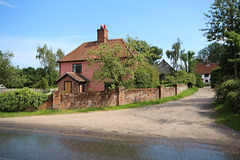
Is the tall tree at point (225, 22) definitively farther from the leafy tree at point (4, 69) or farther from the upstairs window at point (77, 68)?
the leafy tree at point (4, 69)

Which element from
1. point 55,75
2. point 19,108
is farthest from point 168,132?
point 55,75

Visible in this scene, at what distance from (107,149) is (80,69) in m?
21.7

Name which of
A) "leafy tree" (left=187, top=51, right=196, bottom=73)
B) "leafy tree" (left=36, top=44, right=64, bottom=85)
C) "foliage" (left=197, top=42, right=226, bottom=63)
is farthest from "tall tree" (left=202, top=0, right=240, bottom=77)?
"foliage" (left=197, top=42, right=226, bottom=63)

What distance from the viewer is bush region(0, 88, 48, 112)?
12.6m

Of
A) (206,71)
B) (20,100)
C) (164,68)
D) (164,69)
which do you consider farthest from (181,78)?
(206,71)

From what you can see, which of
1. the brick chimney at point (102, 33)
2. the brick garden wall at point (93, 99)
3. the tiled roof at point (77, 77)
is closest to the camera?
the brick garden wall at point (93, 99)

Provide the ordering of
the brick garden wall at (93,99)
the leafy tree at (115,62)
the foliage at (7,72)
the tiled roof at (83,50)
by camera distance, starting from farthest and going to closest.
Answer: the foliage at (7,72)
the tiled roof at (83,50)
the leafy tree at (115,62)
the brick garden wall at (93,99)

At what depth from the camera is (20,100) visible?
12586mm

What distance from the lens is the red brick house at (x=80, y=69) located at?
23.2 meters

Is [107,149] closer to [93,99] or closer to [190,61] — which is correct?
[93,99]

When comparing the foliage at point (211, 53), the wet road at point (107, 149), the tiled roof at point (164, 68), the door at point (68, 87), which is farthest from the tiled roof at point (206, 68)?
the wet road at point (107, 149)

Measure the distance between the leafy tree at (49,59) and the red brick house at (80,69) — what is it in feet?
68.7

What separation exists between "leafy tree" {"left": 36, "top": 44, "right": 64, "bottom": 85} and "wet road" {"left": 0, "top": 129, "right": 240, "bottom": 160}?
140 ft

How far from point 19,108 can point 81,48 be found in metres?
16.7
